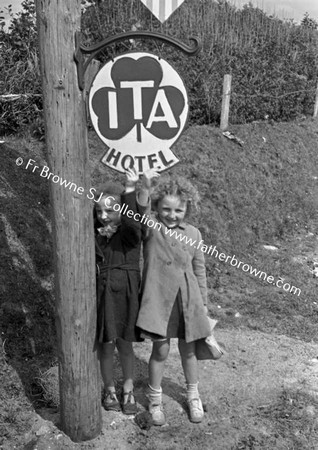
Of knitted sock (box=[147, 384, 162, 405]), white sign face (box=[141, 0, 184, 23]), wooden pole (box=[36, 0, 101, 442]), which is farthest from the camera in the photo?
white sign face (box=[141, 0, 184, 23])

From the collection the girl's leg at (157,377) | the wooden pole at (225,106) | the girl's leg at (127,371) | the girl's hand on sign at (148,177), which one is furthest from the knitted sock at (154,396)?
the wooden pole at (225,106)

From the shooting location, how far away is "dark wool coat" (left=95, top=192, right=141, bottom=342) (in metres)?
3.25

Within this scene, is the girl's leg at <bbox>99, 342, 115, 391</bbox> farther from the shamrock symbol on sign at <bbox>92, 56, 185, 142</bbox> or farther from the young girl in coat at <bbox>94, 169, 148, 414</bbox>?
the shamrock symbol on sign at <bbox>92, 56, 185, 142</bbox>

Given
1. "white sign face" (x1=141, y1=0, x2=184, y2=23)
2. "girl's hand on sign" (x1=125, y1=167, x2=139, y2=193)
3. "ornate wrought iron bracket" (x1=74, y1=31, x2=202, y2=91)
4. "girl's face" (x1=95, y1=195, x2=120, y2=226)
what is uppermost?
"white sign face" (x1=141, y1=0, x2=184, y2=23)

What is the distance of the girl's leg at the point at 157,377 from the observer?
3.44m

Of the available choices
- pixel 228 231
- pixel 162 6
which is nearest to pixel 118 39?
pixel 162 6

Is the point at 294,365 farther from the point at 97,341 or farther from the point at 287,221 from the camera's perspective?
the point at 287,221

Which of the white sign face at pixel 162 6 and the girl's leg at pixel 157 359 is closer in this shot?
the girl's leg at pixel 157 359

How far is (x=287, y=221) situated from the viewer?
831 cm

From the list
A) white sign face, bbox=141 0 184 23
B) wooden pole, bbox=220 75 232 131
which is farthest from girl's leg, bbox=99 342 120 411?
wooden pole, bbox=220 75 232 131

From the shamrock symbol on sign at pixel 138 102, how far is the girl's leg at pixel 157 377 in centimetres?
142

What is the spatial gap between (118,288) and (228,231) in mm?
4212

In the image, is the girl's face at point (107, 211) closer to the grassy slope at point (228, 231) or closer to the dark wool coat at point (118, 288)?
the dark wool coat at point (118, 288)

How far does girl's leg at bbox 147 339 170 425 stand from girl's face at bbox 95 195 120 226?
2.86 feet
